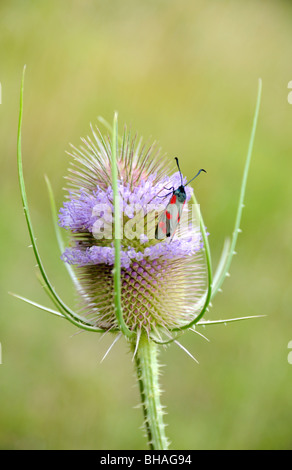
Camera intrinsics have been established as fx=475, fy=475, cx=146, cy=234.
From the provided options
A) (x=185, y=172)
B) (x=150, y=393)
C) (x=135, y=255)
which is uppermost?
(x=185, y=172)

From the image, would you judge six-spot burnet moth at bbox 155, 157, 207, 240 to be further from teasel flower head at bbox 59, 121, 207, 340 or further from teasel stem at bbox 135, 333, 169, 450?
teasel stem at bbox 135, 333, 169, 450

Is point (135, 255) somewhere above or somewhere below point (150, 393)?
above

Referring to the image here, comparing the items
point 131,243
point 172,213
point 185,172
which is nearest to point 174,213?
point 172,213

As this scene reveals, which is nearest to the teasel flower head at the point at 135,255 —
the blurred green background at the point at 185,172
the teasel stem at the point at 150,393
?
the teasel stem at the point at 150,393

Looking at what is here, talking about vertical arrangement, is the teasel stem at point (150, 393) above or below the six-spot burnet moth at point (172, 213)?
below

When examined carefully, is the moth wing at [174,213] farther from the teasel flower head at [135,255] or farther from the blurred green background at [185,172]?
the blurred green background at [185,172]

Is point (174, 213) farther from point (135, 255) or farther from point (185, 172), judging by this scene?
point (185, 172)

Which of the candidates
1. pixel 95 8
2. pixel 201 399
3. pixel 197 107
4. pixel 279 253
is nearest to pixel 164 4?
pixel 95 8
